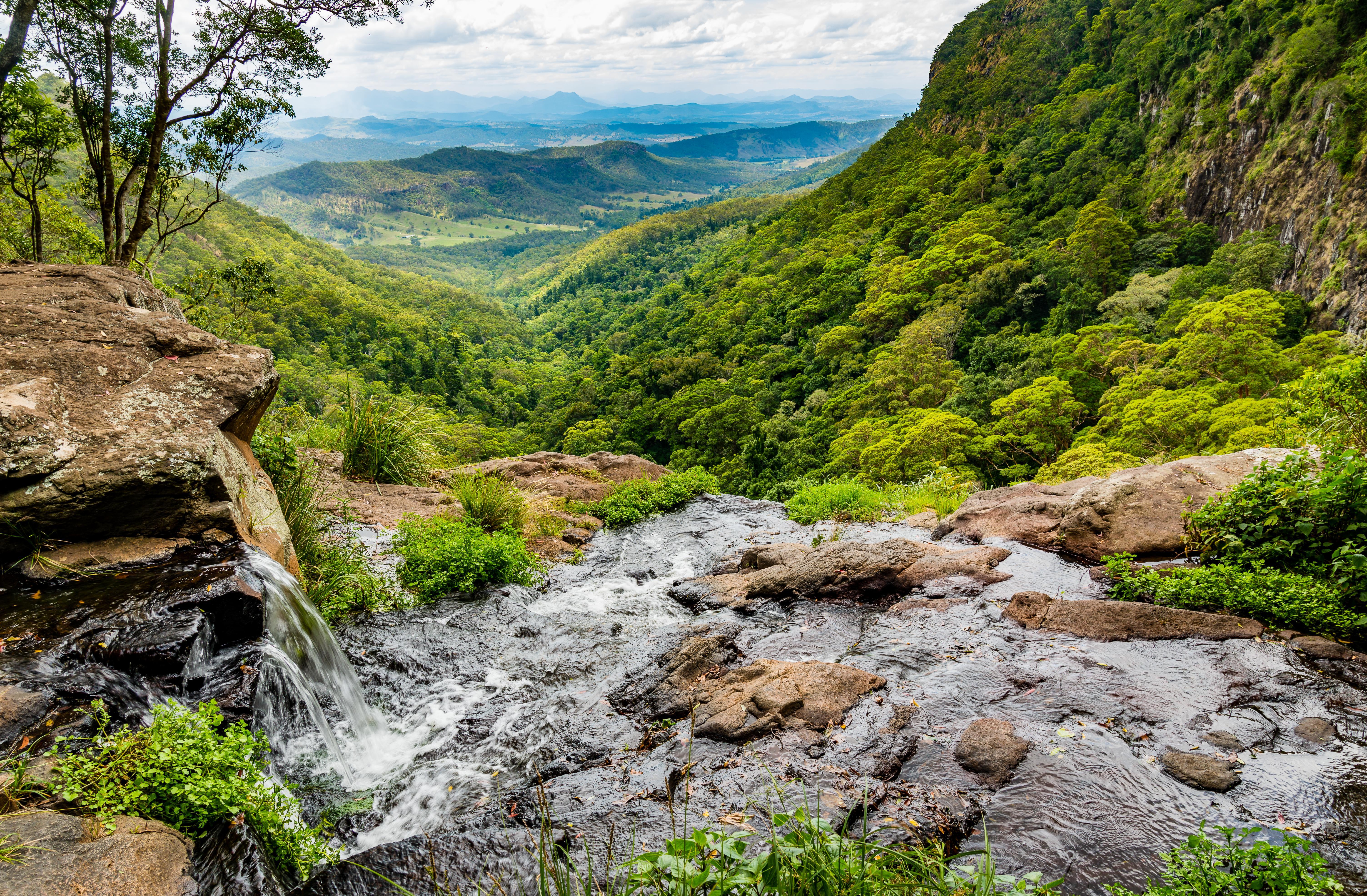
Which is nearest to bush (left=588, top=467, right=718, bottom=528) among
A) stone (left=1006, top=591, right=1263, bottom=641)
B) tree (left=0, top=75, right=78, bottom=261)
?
stone (left=1006, top=591, right=1263, bottom=641)

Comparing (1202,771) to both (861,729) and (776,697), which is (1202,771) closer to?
(861,729)

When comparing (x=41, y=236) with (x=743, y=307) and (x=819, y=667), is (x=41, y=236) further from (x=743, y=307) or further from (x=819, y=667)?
(x=743, y=307)

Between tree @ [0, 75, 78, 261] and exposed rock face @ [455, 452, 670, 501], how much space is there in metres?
9.24

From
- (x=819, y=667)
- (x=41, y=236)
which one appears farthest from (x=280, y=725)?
(x=41, y=236)

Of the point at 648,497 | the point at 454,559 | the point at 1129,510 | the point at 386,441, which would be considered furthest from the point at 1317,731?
the point at 386,441

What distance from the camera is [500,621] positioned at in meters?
7.70

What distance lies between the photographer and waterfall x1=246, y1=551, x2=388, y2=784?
4.55 meters

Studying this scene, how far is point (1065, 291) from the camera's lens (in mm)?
47062

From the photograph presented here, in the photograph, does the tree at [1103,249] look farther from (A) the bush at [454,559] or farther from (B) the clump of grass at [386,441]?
(A) the bush at [454,559]

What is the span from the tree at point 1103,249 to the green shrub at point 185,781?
2223 inches

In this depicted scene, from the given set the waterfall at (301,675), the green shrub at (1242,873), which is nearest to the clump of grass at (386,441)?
the waterfall at (301,675)

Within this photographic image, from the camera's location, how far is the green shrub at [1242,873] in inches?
113

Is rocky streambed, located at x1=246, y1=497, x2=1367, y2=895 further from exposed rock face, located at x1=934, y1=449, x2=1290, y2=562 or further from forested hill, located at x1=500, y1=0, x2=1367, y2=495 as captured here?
forested hill, located at x1=500, y1=0, x2=1367, y2=495

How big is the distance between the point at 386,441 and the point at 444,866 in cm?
967
